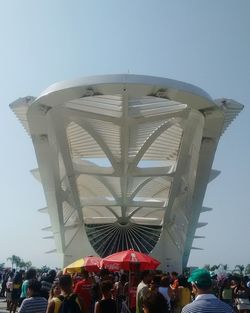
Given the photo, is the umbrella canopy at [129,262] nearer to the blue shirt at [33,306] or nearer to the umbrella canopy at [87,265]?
the umbrella canopy at [87,265]

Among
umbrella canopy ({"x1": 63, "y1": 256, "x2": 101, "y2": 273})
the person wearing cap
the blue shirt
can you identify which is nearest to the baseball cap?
the person wearing cap

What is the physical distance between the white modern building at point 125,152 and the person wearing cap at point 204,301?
58.4ft

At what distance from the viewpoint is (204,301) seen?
396 centimetres

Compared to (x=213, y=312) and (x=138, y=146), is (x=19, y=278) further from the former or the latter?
(x=138, y=146)

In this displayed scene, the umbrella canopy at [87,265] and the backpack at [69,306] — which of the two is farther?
the umbrella canopy at [87,265]

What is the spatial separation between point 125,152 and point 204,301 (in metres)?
26.9

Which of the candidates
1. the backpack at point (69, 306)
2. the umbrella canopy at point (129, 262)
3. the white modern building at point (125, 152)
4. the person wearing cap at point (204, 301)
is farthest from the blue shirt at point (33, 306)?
the white modern building at point (125, 152)

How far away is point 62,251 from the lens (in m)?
37.3

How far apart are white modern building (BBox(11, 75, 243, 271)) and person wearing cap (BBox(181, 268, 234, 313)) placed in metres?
17.8

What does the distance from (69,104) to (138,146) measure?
7.63m

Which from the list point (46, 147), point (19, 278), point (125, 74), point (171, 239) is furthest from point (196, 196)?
point (19, 278)

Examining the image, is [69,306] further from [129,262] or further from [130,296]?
[129,262]

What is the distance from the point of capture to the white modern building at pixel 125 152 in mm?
23047

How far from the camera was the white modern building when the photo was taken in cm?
2305
